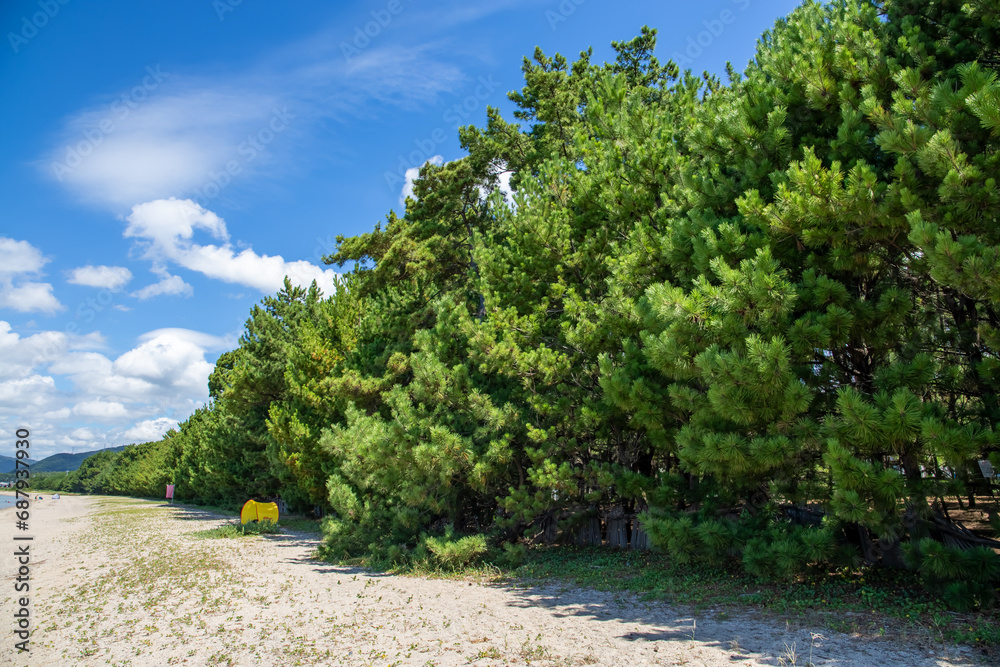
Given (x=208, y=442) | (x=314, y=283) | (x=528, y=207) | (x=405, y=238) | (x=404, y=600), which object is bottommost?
(x=404, y=600)

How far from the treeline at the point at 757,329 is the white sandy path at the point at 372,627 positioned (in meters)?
1.33

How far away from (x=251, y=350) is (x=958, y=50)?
97.8 feet

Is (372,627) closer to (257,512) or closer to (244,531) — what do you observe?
(244,531)

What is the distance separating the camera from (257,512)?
75.4 ft

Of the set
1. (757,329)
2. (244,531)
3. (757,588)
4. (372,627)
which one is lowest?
(244,531)

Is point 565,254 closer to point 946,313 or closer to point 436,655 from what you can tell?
point 946,313

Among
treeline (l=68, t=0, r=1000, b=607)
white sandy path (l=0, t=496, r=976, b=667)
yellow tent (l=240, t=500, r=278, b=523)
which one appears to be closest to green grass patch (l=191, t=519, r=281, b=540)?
yellow tent (l=240, t=500, r=278, b=523)

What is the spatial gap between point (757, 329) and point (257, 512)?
22308mm

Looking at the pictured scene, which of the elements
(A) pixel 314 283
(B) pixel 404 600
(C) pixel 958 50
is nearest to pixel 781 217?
(C) pixel 958 50

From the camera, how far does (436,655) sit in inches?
236

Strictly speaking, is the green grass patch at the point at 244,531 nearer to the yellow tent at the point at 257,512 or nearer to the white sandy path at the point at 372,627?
the yellow tent at the point at 257,512

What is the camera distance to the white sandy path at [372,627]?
18.6ft

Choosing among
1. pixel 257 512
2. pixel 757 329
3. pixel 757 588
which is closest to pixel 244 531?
pixel 257 512

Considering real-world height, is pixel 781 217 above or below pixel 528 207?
below
